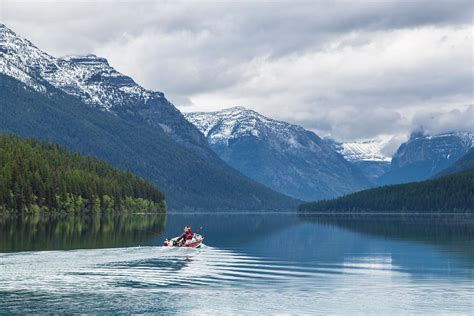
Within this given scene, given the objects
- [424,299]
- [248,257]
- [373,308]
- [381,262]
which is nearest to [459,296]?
[424,299]

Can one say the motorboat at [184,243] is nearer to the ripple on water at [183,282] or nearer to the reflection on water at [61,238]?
the reflection on water at [61,238]

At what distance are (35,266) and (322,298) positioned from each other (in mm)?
32523

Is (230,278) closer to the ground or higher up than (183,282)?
higher up

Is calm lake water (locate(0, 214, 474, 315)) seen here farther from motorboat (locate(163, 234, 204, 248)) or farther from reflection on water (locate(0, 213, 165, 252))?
motorboat (locate(163, 234, 204, 248))

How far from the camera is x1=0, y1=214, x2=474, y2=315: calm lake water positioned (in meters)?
62.3

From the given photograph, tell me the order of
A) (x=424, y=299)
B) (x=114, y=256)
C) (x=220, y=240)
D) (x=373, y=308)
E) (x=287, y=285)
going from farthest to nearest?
1. (x=220, y=240)
2. (x=114, y=256)
3. (x=287, y=285)
4. (x=424, y=299)
5. (x=373, y=308)

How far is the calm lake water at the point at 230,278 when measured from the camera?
62312 mm

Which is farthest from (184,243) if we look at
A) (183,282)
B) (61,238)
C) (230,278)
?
(183,282)

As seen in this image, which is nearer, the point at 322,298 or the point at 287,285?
the point at 322,298

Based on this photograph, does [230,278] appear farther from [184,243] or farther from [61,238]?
[61,238]

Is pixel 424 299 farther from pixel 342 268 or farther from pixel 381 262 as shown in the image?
pixel 381 262

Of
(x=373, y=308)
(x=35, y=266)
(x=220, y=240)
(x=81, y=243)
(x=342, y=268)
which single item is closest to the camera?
(x=373, y=308)

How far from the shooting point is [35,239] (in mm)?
122812

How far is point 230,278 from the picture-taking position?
7888 cm
